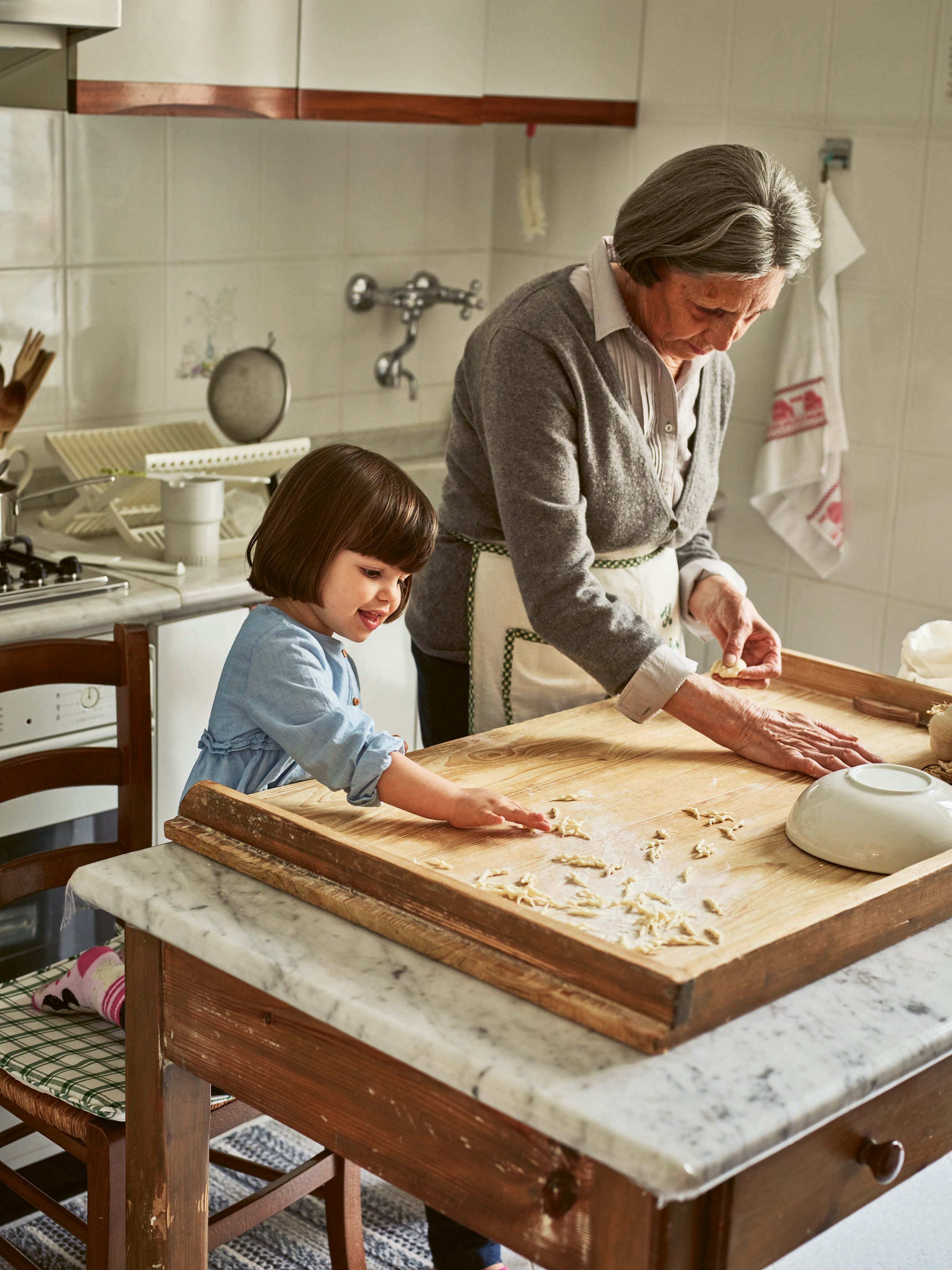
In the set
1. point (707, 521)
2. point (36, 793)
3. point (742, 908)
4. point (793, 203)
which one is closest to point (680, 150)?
point (707, 521)

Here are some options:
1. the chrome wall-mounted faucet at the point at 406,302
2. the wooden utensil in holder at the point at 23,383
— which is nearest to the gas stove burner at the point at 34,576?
the wooden utensil in holder at the point at 23,383

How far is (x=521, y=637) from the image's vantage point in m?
1.66

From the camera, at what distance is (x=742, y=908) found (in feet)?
3.56

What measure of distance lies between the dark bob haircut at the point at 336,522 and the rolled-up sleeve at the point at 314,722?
76 mm

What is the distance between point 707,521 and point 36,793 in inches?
57.9

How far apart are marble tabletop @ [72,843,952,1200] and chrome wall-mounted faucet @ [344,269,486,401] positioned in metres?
2.03

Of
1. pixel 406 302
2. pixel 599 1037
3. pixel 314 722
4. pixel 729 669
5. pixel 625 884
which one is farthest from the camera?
pixel 406 302

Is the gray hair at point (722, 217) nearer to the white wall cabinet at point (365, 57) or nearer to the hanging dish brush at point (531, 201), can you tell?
the white wall cabinet at point (365, 57)

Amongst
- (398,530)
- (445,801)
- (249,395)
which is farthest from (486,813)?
(249,395)

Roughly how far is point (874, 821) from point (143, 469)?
1694 millimetres

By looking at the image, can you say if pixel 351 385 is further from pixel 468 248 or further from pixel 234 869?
pixel 234 869

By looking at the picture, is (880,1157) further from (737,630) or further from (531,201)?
(531,201)

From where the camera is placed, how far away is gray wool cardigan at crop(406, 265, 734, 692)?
1.50 meters

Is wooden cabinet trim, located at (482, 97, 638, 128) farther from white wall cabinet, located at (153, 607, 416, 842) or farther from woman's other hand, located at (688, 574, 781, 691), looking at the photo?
woman's other hand, located at (688, 574, 781, 691)
